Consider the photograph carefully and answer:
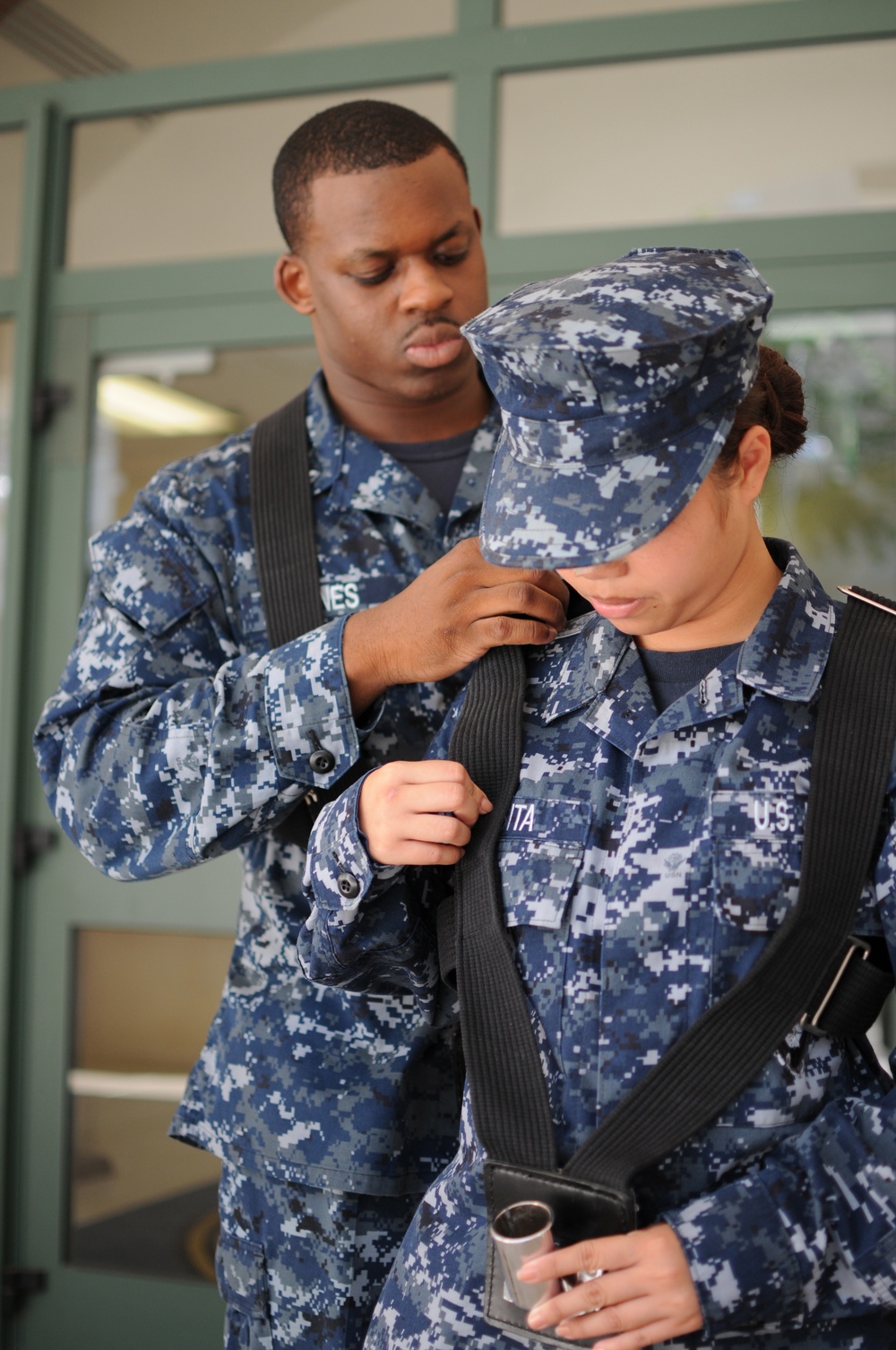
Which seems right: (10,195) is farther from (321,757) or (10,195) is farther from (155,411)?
(321,757)

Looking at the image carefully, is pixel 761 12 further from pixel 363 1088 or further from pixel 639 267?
pixel 363 1088

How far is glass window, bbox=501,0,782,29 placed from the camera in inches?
97.9

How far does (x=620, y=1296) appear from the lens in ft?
2.84

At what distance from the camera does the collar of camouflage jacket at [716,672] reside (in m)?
1.02

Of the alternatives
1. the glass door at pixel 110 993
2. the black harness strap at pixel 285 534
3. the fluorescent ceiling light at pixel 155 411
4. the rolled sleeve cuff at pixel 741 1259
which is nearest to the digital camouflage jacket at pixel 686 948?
the rolled sleeve cuff at pixel 741 1259

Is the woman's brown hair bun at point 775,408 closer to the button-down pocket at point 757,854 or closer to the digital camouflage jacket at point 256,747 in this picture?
the button-down pocket at point 757,854

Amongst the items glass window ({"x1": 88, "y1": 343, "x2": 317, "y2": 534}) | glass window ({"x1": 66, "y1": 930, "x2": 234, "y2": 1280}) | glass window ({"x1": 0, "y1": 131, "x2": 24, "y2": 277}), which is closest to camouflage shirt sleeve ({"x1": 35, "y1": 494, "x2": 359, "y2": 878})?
glass window ({"x1": 88, "y1": 343, "x2": 317, "y2": 534})

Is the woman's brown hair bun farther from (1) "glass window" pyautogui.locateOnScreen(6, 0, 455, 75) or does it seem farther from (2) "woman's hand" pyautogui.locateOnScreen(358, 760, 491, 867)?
(1) "glass window" pyautogui.locateOnScreen(6, 0, 455, 75)


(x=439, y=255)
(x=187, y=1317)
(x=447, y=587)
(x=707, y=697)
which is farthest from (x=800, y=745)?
(x=187, y=1317)

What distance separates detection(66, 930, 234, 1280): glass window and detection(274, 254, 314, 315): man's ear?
5.11 ft

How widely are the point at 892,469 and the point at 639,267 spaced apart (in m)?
1.55

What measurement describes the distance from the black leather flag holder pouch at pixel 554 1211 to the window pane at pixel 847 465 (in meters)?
1.67

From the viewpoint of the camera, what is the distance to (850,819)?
0.94 m

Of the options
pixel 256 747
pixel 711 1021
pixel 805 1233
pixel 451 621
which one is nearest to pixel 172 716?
pixel 256 747
